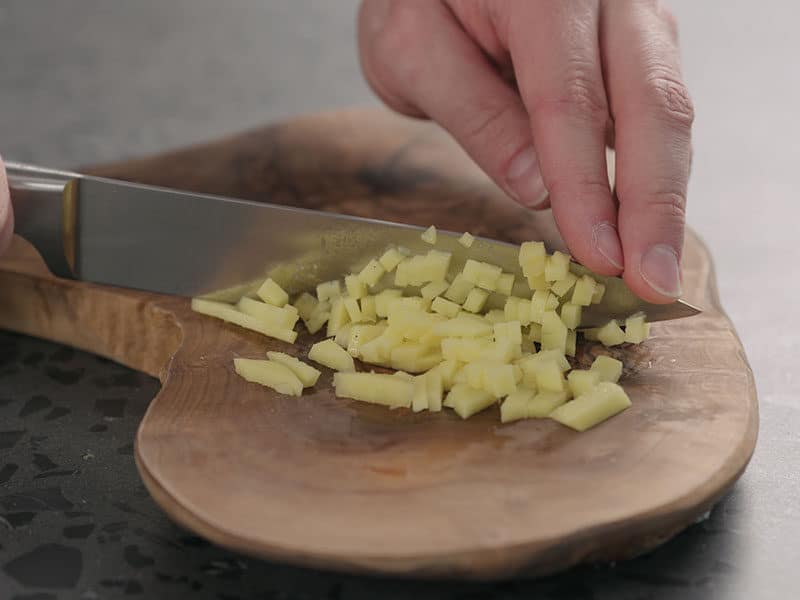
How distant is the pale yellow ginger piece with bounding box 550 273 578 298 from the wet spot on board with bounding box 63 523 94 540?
0.66m

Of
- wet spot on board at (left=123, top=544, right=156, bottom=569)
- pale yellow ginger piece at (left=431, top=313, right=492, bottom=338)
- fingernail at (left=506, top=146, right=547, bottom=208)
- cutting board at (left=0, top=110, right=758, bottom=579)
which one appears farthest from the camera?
fingernail at (left=506, top=146, right=547, bottom=208)

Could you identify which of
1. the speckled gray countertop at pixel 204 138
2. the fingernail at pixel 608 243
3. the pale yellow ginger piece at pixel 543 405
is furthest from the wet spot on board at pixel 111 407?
the fingernail at pixel 608 243

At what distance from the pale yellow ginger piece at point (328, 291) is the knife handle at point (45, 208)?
0.38 m

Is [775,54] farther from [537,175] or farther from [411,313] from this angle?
[411,313]

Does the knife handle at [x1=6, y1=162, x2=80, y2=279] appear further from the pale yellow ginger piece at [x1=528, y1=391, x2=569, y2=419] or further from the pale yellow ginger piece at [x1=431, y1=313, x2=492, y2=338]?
the pale yellow ginger piece at [x1=528, y1=391, x2=569, y2=419]

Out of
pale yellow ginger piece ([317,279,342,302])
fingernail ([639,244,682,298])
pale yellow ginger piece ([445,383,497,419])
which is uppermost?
fingernail ([639,244,682,298])

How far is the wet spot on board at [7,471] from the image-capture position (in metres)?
1.29

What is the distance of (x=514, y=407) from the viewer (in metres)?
1.25

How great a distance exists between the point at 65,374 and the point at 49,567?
0.49m

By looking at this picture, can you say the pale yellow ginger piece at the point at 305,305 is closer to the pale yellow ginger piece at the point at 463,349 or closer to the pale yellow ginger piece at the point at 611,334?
the pale yellow ginger piece at the point at 463,349

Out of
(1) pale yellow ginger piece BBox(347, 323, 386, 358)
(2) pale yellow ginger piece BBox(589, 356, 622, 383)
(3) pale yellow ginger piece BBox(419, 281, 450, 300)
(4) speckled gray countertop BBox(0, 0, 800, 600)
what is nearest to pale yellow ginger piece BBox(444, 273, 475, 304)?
(3) pale yellow ginger piece BBox(419, 281, 450, 300)

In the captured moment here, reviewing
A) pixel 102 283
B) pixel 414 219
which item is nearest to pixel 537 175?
pixel 414 219

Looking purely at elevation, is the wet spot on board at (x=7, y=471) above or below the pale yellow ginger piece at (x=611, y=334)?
below

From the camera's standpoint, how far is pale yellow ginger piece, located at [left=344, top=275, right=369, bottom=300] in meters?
1.48
